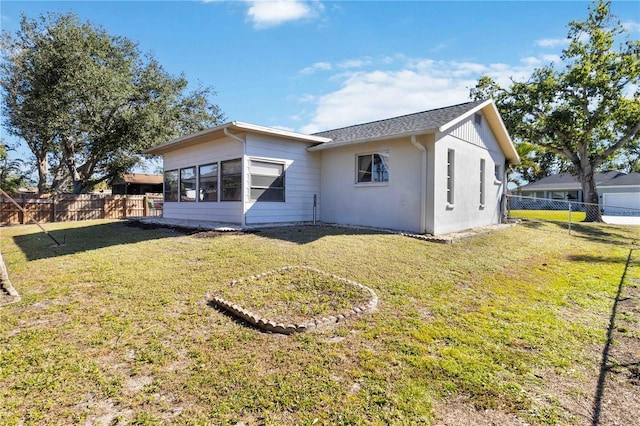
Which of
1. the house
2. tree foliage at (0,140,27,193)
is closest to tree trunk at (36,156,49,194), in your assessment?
tree foliage at (0,140,27,193)

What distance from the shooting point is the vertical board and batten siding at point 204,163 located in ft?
32.9

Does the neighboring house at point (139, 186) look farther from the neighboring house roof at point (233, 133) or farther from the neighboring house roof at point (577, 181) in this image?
the neighboring house roof at point (577, 181)

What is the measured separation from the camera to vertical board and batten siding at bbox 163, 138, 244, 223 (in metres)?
10.0

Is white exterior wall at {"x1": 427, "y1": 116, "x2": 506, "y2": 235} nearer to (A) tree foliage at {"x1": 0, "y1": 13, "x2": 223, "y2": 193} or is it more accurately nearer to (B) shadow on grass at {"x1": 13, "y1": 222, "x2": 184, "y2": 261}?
(B) shadow on grass at {"x1": 13, "y1": 222, "x2": 184, "y2": 261}

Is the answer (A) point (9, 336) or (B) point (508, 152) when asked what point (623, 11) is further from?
(A) point (9, 336)

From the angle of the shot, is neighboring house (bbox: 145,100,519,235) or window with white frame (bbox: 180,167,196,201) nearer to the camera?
neighboring house (bbox: 145,100,519,235)

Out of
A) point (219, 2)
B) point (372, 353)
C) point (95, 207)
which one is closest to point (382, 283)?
point (372, 353)

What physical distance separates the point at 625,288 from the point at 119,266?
8.73 metres

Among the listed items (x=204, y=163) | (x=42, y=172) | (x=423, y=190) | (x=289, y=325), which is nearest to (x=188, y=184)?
(x=204, y=163)

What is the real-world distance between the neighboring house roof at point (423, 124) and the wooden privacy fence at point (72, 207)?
1246 centimetres

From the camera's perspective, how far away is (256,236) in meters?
8.09

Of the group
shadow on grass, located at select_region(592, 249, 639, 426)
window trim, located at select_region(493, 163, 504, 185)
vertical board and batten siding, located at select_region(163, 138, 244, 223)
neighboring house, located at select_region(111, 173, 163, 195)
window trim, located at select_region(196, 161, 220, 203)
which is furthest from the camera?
neighboring house, located at select_region(111, 173, 163, 195)

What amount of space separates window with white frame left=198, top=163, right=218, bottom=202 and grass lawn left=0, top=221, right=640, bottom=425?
4864 mm

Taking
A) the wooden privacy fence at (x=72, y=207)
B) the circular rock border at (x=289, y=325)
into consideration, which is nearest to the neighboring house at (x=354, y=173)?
the circular rock border at (x=289, y=325)
